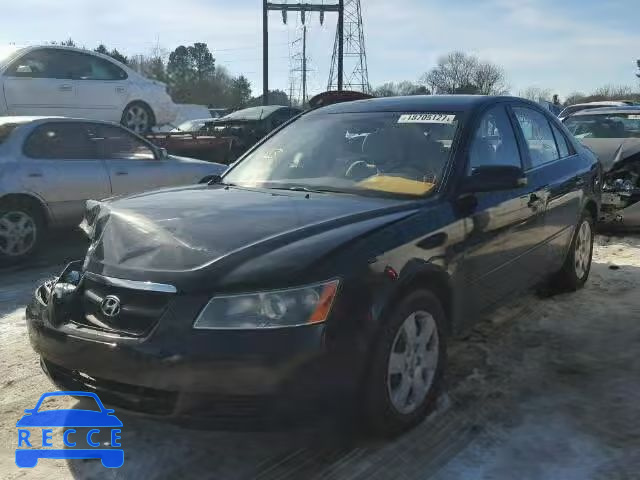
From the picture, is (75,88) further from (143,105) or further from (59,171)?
(59,171)

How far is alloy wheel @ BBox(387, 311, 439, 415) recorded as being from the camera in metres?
2.87

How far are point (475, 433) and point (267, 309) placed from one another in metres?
1.27

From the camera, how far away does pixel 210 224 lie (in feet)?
9.72

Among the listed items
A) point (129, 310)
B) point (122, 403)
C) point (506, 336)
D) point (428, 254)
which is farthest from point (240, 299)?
point (506, 336)

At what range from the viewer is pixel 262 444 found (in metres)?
2.91

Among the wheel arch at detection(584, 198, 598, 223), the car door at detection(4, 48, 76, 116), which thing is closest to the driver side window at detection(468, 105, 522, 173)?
the wheel arch at detection(584, 198, 598, 223)

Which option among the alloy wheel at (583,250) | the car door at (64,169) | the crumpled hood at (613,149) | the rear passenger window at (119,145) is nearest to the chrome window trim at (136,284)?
the alloy wheel at (583,250)

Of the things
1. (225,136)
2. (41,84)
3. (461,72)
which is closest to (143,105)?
(225,136)

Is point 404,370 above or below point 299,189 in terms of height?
below

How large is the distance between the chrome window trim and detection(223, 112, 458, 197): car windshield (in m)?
1.34

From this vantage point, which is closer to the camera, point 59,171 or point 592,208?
point 592,208

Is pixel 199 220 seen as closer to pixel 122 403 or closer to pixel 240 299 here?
pixel 240 299

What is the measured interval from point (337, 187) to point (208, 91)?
184 ft

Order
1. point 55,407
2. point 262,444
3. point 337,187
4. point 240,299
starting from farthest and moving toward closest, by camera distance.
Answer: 1. point 337,187
2. point 55,407
3. point 262,444
4. point 240,299
